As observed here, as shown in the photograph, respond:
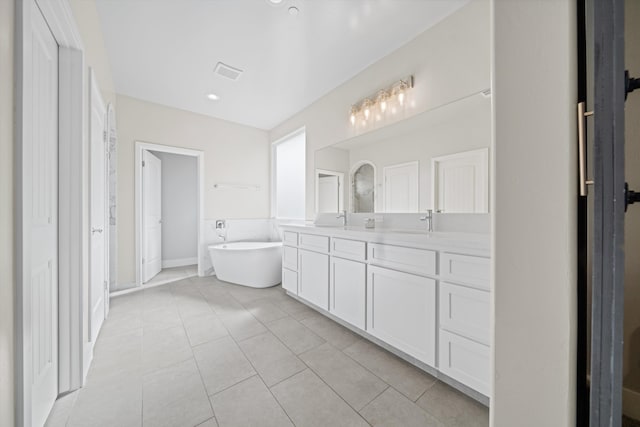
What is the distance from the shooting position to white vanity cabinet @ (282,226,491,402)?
4.03 ft

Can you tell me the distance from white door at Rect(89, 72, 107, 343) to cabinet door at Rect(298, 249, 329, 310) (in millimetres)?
1704

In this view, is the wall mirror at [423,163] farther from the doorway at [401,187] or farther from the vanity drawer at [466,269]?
the vanity drawer at [466,269]

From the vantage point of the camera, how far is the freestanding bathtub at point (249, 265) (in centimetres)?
325

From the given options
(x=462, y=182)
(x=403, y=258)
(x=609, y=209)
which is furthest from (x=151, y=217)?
(x=609, y=209)

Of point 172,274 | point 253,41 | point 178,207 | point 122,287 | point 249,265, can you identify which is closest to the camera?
point 253,41

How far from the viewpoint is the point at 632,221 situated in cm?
88

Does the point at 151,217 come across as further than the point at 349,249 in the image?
Yes

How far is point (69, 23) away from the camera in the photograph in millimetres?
1269

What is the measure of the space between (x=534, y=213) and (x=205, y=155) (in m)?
4.16

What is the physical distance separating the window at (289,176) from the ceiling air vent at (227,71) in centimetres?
118

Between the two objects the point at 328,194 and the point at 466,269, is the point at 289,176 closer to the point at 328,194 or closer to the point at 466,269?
the point at 328,194

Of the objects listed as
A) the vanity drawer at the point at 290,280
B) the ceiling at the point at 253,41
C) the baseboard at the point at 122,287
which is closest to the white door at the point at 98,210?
the ceiling at the point at 253,41

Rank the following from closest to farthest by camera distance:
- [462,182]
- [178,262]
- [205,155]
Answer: [462,182], [205,155], [178,262]
